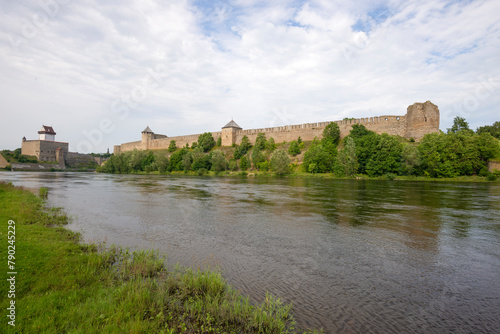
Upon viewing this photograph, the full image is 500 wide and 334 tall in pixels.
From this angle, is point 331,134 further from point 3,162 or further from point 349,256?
point 3,162

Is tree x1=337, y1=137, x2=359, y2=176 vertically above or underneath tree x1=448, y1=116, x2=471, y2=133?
underneath

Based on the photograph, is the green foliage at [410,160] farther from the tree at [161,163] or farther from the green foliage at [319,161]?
the tree at [161,163]

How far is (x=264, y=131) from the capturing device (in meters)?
60.2

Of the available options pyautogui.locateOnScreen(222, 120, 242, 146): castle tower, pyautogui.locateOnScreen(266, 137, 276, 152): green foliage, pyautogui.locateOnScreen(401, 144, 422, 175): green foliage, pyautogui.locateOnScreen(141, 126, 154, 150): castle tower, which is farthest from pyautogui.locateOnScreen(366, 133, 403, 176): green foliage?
pyautogui.locateOnScreen(141, 126, 154, 150): castle tower

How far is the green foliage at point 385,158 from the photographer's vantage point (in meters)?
35.6

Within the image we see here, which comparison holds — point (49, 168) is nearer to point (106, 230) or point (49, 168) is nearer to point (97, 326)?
point (106, 230)

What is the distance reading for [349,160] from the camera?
1481 inches

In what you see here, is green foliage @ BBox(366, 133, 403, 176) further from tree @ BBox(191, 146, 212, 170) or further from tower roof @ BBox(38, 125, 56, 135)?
tower roof @ BBox(38, 125, 56, 135)

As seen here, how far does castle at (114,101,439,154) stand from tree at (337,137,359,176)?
923 centimetres

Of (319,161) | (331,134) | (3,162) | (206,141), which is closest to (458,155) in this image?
(319,161)

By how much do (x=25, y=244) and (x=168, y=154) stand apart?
68.4 m

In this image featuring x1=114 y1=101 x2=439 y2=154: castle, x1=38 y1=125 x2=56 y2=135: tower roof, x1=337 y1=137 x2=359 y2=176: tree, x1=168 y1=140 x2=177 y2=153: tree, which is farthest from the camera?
x1=38 y1=125 x2=56 y2=135: tower roof

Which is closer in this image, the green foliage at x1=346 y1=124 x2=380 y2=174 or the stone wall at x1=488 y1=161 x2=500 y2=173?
the stone wall at x1=488 y1=161 x2=500 y2=173

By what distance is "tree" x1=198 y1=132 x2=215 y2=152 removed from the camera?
214 feet
